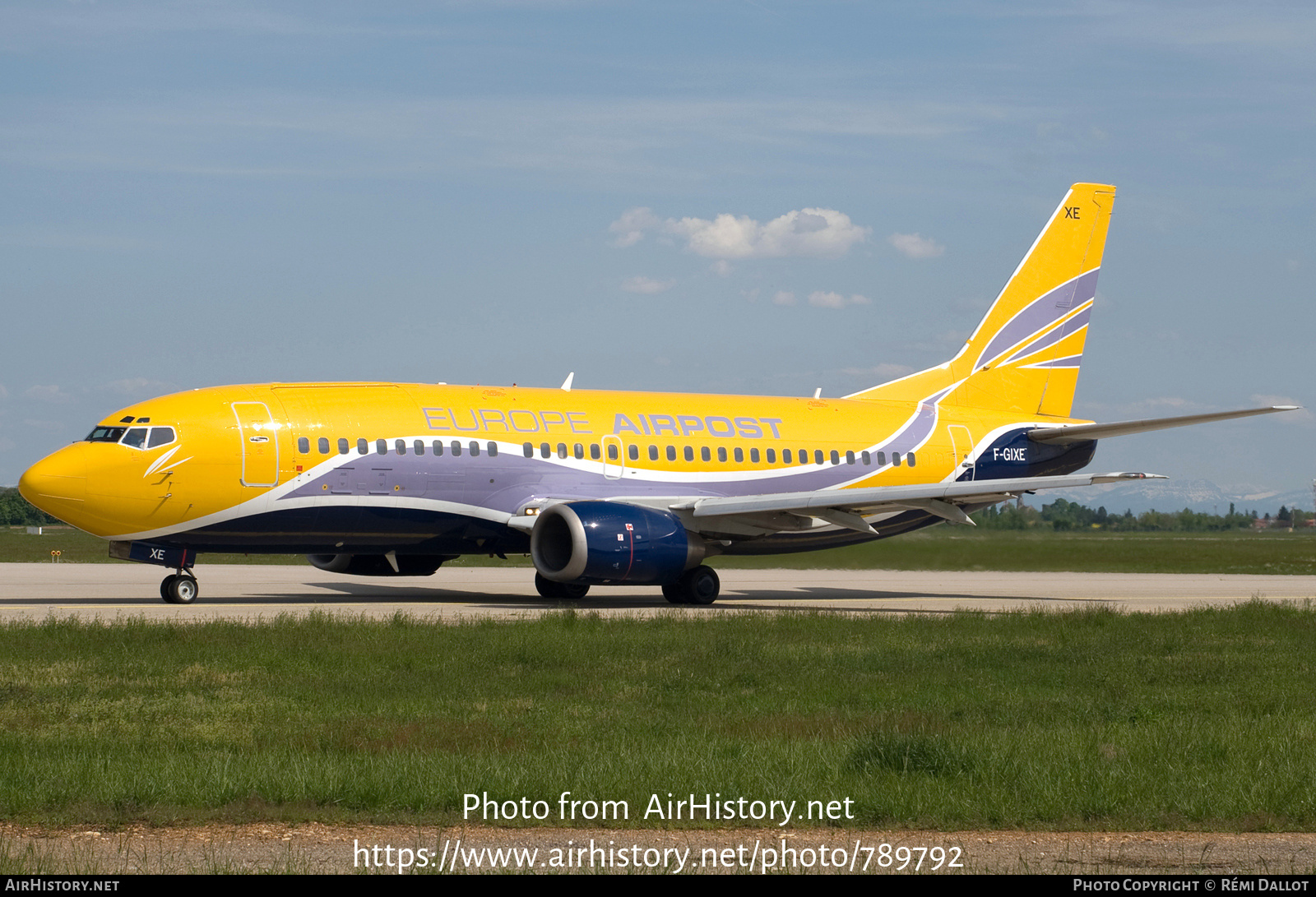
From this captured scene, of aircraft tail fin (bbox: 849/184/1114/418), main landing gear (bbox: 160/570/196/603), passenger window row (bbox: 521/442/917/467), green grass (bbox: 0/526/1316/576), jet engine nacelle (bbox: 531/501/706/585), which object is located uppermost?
aircraft tail fin (bbox: 849/184/1114/418)

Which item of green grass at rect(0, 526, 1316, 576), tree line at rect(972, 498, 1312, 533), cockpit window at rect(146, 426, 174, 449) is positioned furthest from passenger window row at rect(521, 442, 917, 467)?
tree line at rect(972, 498, 1312, 533)

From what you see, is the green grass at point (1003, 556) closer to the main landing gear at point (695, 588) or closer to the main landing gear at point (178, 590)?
the main landing gear at point (695, 588)

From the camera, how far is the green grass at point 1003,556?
3900 centimetres

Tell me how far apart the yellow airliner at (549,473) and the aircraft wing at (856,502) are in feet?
0.17

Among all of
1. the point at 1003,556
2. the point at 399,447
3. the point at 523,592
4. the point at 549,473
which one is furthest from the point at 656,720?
the point at 1003,556

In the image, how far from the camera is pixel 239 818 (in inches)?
309

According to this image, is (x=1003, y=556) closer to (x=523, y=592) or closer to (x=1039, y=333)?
(x=1039, y=333)

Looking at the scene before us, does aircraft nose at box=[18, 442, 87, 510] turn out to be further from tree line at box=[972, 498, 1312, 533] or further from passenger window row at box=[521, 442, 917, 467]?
tree line at box=[972, 498, 1312, 533]

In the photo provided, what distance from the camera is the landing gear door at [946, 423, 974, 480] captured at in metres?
30.9

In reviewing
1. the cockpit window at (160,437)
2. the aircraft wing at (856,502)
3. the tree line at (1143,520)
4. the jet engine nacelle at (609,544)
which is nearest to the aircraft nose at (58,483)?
the cockpit window at (160,437)

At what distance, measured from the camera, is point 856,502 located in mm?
25531

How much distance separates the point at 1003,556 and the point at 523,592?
15.8 m

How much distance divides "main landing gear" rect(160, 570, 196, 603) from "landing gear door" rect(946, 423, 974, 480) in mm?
16218
